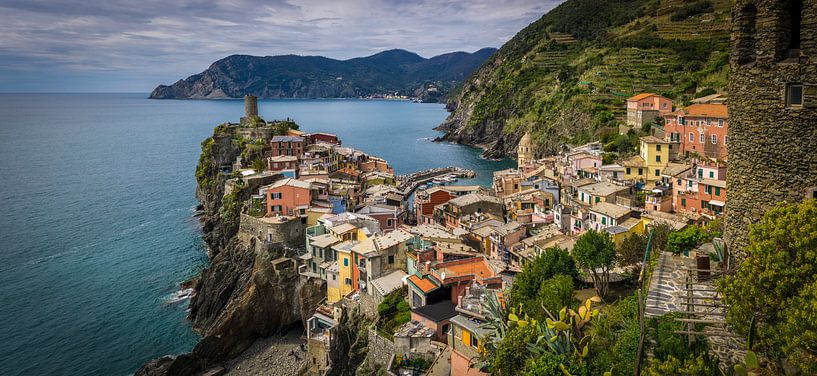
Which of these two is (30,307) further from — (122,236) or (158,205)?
(158,205)

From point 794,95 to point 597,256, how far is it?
1186 cm

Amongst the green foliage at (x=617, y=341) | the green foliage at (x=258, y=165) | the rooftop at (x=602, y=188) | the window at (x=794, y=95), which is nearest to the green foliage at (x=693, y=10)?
the rooftop at (x=602, y=188)

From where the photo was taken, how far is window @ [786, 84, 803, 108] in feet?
26.9

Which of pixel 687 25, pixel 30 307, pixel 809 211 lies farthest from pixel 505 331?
pixel 687 25

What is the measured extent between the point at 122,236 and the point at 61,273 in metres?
9.92

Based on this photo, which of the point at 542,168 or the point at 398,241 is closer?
the point at 398,241

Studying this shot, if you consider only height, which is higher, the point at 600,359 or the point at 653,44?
the point at 653,44

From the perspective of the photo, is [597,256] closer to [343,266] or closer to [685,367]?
[685,367]

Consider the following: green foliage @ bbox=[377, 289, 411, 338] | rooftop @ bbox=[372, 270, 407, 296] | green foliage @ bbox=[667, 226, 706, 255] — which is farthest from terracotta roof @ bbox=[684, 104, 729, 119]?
green foliage @ bbox=[667, 226, 706, 255]

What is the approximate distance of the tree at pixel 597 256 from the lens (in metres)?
19.4

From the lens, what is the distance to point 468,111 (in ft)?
441

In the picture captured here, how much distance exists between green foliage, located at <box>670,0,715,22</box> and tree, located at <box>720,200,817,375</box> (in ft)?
292

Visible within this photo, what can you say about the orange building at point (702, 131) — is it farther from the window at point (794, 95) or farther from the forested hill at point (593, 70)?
the window at point (794, 95)

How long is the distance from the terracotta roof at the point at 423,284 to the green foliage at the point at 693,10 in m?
78.5
